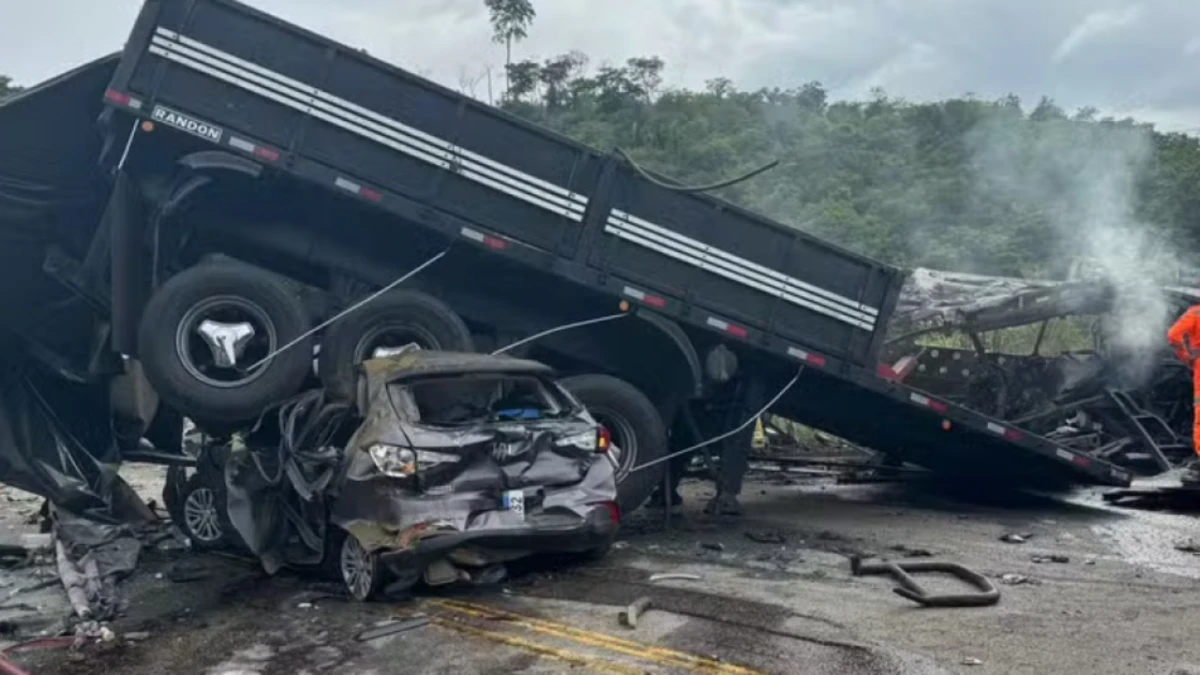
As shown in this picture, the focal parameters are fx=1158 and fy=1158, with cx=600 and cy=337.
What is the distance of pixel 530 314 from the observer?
8.92 metres

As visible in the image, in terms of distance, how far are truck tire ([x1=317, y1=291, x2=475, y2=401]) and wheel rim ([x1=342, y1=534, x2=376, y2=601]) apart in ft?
5.99

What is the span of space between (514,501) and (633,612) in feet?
3.37

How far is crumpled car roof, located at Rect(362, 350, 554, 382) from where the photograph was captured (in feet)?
22.1

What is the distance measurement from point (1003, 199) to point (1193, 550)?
24180 mm

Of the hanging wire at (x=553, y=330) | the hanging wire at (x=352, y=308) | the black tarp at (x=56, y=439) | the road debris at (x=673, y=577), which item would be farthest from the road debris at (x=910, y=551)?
the black tarp at (x=56, y=439)

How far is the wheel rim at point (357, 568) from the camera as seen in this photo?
6184 millimetres

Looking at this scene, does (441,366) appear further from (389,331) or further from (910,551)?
(910,551)

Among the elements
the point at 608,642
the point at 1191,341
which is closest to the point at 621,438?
the point at 608,642

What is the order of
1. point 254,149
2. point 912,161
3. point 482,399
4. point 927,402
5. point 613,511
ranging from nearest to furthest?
point 613,511 < point 482,399 < point 254,149 < point 927,402 < point 912,161

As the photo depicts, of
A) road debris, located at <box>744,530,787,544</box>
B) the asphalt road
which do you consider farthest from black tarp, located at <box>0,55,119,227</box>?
road debris, located at <box>744,530,787,544</box>

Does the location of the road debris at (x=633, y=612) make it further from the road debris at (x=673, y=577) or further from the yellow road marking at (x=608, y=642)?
the road debris at (x=673, y=577)

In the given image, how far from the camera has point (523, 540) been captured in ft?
20.5

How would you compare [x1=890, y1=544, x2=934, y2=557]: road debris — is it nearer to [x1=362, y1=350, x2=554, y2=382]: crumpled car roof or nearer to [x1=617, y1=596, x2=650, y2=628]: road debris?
[x1=617, y1=596, x2=650, y2=628]: road debris

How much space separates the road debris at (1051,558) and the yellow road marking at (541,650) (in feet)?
12.8
